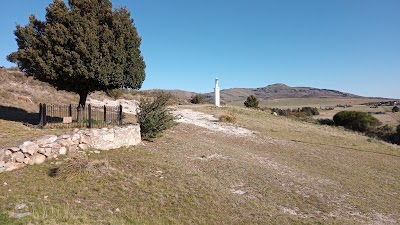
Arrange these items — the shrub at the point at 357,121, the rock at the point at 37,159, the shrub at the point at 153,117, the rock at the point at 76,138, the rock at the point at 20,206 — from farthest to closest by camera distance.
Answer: the shrub at the point at 357,121 < the shrub at the point at 153,117 < the rock at the point at 76,138 < the rock at the point at 37,159 < the rock at the point at 20,206

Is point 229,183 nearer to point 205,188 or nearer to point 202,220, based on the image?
point 205,188

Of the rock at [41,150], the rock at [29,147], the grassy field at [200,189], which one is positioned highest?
the rock at [29,147]

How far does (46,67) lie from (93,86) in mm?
2139

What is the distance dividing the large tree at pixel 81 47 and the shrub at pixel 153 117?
5.13 feet

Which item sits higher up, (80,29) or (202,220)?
(80,29)

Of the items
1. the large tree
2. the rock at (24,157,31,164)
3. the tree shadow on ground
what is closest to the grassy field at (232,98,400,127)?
the large tree

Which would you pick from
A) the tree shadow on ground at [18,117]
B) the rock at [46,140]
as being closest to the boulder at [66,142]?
the rock at [46,140]

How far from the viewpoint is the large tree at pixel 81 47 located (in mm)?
11664

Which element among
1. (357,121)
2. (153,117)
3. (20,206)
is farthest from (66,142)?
(357,121)

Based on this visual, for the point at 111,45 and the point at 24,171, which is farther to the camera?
the point at 111,45

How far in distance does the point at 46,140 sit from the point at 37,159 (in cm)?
64

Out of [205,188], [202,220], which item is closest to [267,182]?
[205,188]

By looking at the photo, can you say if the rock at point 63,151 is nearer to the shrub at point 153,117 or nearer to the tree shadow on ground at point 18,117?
the tree shadow on ground at point 18,117

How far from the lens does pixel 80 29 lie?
11.8 metres
